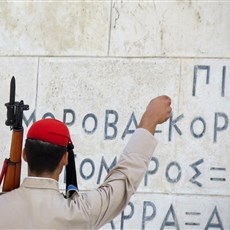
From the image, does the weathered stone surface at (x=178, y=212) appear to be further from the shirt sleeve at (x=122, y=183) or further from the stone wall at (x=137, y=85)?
the shirt sleeve at (x=122, y=183)

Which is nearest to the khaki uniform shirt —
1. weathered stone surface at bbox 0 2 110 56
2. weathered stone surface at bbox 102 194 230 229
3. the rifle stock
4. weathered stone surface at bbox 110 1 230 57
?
the rifle stock

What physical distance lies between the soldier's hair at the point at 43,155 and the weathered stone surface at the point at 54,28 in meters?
2.53

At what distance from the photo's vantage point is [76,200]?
2.96 metres

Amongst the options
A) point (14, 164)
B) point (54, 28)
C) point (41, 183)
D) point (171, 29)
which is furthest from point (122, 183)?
point (54, 28)

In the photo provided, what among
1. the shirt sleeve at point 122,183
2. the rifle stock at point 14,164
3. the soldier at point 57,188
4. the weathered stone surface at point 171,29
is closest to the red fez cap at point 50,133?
the soldier at point 57,188

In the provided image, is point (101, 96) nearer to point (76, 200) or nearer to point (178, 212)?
point (178, 212)

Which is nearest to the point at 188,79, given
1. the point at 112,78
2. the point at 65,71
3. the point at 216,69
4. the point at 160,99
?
the point at 216,69

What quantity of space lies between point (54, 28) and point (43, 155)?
275 cm

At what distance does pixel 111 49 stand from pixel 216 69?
783 millimetres

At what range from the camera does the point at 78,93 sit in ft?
17.9

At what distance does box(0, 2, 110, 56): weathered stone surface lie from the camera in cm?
547

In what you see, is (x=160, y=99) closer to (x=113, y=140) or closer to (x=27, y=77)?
(x=113, y=140)

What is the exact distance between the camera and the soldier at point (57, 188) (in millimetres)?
2893

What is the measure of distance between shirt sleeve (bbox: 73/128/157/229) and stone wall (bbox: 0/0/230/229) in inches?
86.9
